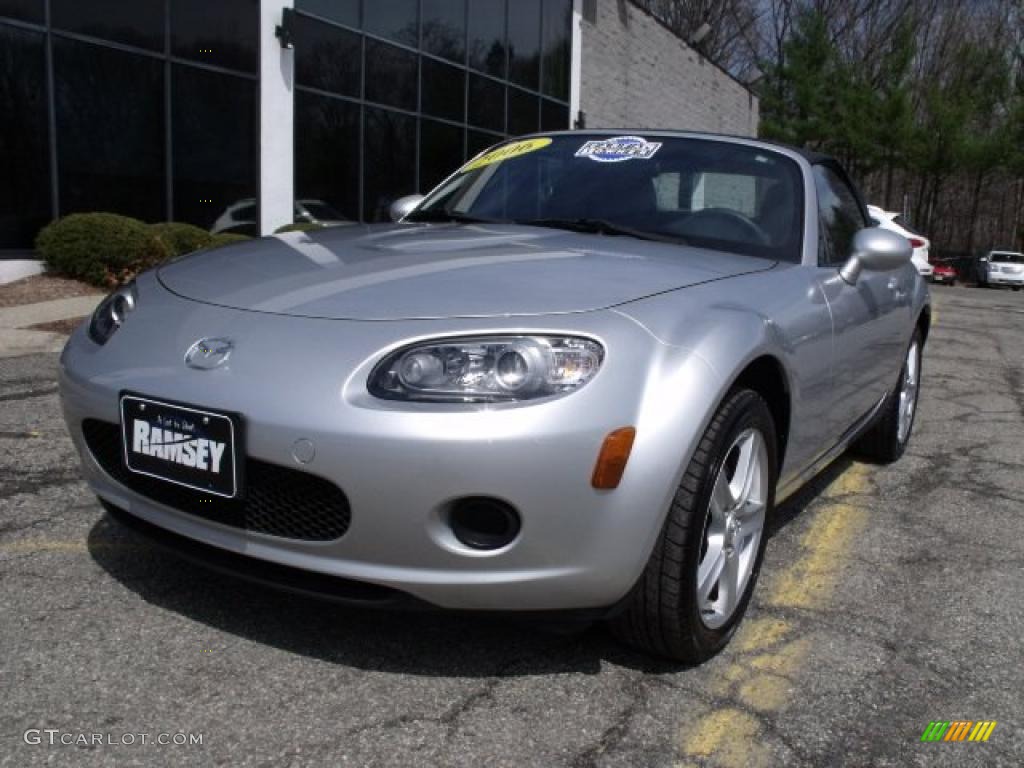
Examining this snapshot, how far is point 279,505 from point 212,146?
11.0 m

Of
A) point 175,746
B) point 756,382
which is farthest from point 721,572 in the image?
point 175,746

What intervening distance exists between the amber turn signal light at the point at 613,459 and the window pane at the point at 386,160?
13.2 m

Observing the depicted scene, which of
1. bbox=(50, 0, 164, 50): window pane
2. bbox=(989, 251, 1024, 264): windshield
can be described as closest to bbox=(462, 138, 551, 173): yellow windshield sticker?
bbox=(50, 0, 164, 50): window pane

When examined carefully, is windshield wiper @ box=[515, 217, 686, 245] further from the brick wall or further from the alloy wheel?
the brick wall

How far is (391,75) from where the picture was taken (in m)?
15.4

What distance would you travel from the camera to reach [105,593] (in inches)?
109

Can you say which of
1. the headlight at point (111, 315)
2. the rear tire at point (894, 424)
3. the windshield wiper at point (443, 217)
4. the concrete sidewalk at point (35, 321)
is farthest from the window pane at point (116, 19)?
the rear tire at point (894, 424)

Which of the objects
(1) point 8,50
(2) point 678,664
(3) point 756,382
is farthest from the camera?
(1) point 8,50

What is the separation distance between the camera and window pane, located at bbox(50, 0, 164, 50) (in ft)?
34.3

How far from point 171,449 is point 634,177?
1.98m

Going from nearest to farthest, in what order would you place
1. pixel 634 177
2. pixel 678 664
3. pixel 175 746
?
pixel 175 746 → pixel 678 664 → pixel 634 177

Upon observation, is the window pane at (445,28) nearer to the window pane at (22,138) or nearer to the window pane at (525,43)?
the window pane at (525,43)

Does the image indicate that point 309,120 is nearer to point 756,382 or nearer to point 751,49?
point 756,382

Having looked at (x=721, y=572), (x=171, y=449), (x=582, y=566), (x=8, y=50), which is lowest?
(x=721, y=572)
